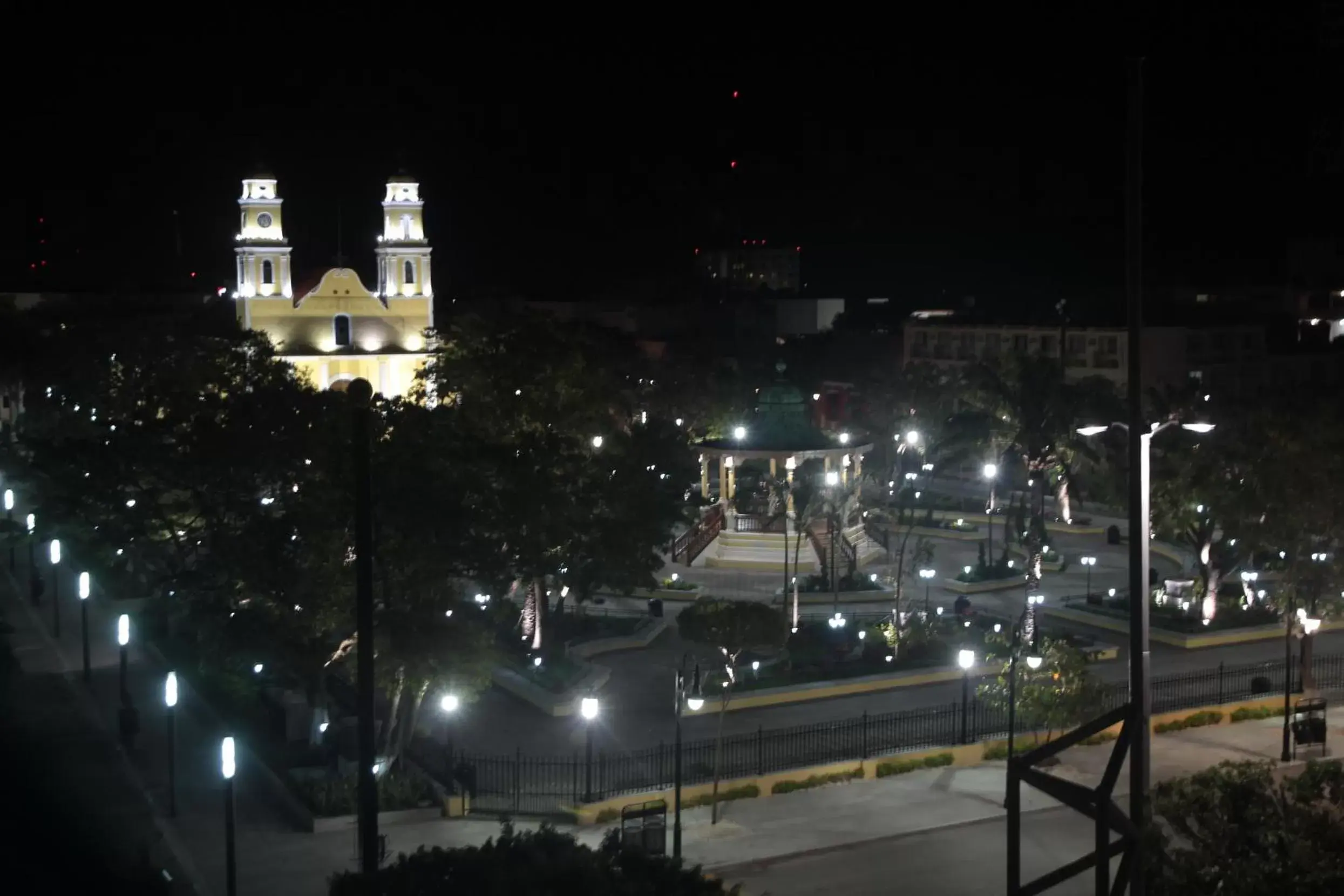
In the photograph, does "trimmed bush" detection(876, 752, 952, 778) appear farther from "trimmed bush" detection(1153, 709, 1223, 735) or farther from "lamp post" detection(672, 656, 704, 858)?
"trimmed bush" detection(1153, 709, 1223, 735)

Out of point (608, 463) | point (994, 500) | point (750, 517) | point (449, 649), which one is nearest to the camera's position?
point (449, 649)

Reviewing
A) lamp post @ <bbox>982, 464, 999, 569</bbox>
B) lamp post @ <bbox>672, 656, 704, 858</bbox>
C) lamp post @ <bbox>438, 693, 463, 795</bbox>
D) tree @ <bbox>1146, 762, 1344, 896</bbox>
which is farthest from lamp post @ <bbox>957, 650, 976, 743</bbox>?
lamp post @ <bbox>982, 464, 999, 569</bbox>

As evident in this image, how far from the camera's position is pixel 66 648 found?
3266 cm

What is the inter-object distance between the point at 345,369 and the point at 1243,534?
4552cm

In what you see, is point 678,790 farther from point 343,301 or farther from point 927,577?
point 343,301

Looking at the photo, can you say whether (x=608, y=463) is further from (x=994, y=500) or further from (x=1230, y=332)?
(x=1230, y=332)

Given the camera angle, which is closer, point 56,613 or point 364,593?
point 364,593

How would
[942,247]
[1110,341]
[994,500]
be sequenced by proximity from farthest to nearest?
[942,247], [1110,341], [994,500]

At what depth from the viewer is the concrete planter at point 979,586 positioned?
129 ft

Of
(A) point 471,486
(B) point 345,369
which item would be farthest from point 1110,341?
(A) point 471,486

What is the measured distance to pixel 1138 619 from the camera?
13.1m

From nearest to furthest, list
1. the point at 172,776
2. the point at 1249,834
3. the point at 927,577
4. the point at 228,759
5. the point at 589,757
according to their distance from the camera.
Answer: the point at 1249,834 → the point at 228,759 → the point at 172,776 → the point at 589,757 → the point at 927,577

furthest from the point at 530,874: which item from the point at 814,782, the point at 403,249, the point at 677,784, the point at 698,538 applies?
the point at 403,249

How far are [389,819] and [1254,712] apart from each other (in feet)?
52.5
